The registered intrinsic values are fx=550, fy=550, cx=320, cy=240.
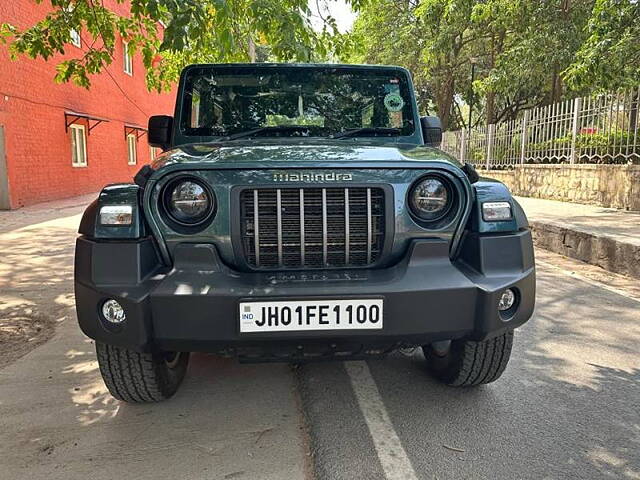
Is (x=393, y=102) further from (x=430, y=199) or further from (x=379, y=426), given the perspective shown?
(x=379, y=426)

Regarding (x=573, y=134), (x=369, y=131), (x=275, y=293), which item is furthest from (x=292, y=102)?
(x=573, y=134)

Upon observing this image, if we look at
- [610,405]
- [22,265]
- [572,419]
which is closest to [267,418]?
[572,419]

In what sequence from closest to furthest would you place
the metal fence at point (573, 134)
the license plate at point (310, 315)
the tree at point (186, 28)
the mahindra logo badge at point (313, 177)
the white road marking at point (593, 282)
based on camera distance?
the license plate at point (310, 315), the mahindra logo badge at point (313, 177), the tree at point (186, 28), the white road marking at point (593, 282), the metal fence at point (573, 134)

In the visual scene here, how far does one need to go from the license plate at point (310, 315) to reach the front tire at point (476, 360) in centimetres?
70

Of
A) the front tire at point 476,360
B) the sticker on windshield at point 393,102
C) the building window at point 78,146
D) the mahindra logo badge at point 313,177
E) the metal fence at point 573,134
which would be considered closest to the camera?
the mahindra logo badge at point 313,177

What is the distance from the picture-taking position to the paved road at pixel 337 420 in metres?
2.31

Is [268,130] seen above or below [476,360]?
above

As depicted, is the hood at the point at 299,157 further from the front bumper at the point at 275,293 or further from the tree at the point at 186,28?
the tree at the point at 186,28

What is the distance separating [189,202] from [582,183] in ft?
34.6

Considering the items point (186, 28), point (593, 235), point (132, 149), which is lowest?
point (593, 235)

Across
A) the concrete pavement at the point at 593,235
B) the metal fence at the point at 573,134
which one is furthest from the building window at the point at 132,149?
the concrete pavement at the point at 593,235

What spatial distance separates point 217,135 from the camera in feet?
11.6

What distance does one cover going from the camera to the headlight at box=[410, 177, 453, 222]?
8.34ft

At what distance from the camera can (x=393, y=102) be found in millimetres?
3730
